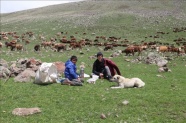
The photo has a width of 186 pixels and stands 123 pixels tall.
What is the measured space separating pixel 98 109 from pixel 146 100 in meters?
2.10

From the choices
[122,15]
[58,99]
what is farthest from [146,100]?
[122,15]

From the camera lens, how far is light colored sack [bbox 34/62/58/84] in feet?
49.5

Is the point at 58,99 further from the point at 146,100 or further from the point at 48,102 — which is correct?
the point at 146,100

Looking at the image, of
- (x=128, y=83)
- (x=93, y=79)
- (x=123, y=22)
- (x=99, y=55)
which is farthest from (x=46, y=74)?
(x=123, y=22)

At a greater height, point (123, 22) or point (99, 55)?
point (99, 55)

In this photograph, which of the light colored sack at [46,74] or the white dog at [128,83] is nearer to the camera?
the white dog at [128,83]

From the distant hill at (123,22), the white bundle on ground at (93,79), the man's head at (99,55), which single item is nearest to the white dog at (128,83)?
the white bundle on ground at (93,79)

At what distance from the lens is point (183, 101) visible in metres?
12.0

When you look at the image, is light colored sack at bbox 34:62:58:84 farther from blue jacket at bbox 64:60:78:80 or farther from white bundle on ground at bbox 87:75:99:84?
white bundle on ground at bbox 87:75:99:84

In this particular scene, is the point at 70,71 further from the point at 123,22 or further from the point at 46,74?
the point at 123,22

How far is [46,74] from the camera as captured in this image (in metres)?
15.0

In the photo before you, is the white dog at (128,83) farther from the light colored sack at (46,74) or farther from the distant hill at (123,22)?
the distant hill at (123,22)

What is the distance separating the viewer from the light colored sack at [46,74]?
15.1m

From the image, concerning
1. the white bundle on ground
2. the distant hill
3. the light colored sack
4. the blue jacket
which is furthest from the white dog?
the distant hill
